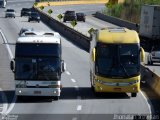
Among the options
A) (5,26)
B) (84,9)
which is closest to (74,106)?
(5,26)

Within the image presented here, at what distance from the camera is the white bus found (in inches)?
1031

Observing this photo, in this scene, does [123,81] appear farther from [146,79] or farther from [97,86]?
[146,79]

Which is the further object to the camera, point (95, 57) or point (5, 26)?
point (5, 26)

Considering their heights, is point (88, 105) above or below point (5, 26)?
above

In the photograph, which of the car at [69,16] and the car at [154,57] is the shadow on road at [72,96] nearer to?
the car at [154,57]

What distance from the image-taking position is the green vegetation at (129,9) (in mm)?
104000

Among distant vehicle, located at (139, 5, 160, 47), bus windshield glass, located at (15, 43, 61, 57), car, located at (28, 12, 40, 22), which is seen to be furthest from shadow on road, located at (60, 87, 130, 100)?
car, located at (28, 12, 40, 22)

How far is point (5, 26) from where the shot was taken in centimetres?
7900

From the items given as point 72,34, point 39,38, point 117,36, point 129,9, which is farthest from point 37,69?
point 129,9

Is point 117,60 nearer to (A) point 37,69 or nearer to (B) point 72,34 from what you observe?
(A) point 37,69

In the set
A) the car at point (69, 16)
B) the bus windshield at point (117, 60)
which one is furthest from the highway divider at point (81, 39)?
the car at point (69, 16)

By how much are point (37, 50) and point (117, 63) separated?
11.9 ft

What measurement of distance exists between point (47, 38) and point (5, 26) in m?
52.7

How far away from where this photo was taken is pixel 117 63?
1090 inches
